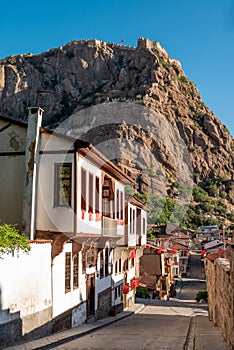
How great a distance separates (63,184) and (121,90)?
15344 centimetres

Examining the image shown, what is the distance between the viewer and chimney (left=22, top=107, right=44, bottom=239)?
16109 mm

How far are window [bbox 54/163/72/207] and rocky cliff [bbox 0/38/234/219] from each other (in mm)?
126673

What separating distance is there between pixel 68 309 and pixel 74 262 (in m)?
1.97

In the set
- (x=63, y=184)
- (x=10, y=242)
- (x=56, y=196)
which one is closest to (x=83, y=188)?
(x=63, y=184)

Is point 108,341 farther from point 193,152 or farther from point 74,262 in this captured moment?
point 193,152

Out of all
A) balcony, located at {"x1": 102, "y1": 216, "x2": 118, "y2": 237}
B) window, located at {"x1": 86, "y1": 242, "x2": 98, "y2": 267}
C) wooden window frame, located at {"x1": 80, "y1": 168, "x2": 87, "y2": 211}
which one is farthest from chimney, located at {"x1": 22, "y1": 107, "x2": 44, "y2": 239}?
window, located at {"x1": 86, "y1": 242, "x2": 98, "y2": 267}

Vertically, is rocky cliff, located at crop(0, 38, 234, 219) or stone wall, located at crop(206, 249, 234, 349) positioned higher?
rocky cliff, located at crop(0, 38, 234, 219)

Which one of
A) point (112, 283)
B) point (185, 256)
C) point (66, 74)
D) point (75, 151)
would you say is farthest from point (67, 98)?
point (75, 151)

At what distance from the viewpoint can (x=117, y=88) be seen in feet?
551

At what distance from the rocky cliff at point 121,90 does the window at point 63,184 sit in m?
127

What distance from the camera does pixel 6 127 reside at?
17.3 m

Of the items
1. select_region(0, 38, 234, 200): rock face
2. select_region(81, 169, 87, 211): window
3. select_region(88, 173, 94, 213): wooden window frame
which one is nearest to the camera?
select_region(81, 169, 87, 211): window

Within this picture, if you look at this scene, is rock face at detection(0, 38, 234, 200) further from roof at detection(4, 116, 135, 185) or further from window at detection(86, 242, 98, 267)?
roof at detection(4, 116, 135, 185)

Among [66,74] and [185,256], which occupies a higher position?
[66,74]
